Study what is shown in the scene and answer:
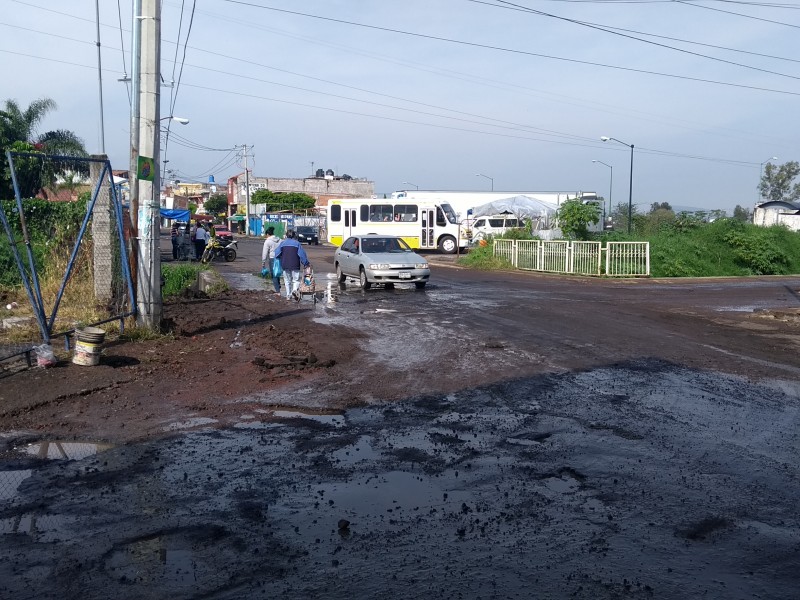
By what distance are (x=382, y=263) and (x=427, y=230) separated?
2153 cm

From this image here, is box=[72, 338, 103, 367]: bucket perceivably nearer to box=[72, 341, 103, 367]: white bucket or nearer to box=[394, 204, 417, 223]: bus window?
box=[72, 341, 103, 367]: white bucket

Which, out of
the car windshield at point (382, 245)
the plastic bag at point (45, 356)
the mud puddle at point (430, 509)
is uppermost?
the car windshield at point (382, 245)

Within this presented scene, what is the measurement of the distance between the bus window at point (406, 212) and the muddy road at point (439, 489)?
1257 inches

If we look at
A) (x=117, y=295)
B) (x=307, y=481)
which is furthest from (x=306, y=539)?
(x=117, y=295)

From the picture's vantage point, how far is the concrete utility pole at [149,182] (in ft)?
41.3

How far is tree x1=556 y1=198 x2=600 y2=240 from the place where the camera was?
109ft

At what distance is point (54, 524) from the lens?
18.0ft

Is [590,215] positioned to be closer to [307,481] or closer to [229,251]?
[229,251]

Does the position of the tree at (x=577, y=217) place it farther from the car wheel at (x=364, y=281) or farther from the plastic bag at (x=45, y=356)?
the plastic bag at (x=45, y=356)

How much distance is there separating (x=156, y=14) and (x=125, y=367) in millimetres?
5537

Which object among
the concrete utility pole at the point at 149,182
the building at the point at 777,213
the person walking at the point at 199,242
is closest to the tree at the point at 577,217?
the person walking at the point at 199,242

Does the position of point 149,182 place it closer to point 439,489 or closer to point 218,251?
point 439,489

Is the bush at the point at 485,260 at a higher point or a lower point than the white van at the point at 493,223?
lower

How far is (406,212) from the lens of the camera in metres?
43.8
